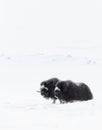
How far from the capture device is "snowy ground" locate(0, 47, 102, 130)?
9.02 m

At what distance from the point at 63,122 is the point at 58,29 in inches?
1992

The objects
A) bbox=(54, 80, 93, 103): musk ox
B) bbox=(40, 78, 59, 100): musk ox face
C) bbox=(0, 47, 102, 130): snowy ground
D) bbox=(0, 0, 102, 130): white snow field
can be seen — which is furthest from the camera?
bbox=(40, 78, 59, 100): musk ox face

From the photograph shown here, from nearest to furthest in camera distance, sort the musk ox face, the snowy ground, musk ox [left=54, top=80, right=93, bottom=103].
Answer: the snowy ground, musk ox [left=54, top=80, right=93, bottom=103], the musk ox face

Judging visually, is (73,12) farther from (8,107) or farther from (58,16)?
(8,107)

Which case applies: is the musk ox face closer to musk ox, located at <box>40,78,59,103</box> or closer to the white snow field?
musk ox, located at <box>40,78,59,103</box>

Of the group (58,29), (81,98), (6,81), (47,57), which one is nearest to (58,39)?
(58,29)

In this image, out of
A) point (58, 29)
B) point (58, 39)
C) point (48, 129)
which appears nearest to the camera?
point (48, 129)

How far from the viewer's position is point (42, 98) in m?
14.3

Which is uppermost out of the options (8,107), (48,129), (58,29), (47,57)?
(58,29)

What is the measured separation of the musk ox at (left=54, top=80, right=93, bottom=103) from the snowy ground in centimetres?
28

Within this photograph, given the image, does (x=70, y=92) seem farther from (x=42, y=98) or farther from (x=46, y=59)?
(x=46, y=59)

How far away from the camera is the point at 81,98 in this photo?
13555 millimetres

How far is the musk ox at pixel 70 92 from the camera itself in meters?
12.8

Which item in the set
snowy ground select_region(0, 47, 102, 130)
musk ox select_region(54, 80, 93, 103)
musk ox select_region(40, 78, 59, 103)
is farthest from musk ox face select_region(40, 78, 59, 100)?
musk ox select_region(54, 80, 93, 103)
